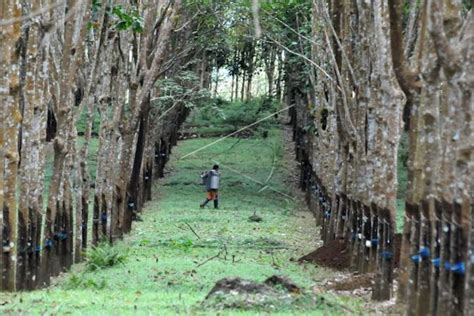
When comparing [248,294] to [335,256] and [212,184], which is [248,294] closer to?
[335,256]

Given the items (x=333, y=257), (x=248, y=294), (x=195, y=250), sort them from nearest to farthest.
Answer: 1. (x=248, y=294)
2. (x=333, y=257)
3. (x=195, y=250)

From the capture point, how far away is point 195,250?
22859mm

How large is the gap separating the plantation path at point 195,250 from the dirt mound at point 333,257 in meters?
0.48

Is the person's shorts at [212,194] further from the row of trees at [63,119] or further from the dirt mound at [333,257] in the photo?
the dirt mound at [333,257]

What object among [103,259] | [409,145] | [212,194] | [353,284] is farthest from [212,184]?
[409,145]

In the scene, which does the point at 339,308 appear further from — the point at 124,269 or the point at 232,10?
the point at 232,10

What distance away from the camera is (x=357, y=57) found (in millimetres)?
21047

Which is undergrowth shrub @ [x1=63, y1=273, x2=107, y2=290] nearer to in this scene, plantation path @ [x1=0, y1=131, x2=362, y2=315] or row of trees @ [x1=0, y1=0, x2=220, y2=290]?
Result: plantation path @ [x1=0, y1=131, x2=362, y2=315]

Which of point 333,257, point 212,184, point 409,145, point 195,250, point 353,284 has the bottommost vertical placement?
point 195,250

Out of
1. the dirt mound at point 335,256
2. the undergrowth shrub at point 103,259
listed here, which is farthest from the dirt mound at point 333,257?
the undergrowth shrub at point 103,259

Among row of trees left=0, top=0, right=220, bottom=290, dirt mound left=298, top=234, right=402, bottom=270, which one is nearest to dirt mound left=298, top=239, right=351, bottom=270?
dirt mound left=298, top=234, right=402, bottom=270

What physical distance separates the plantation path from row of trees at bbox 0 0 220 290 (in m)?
0.76

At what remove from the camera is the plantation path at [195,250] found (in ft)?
41.0

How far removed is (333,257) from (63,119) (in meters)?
7.00
